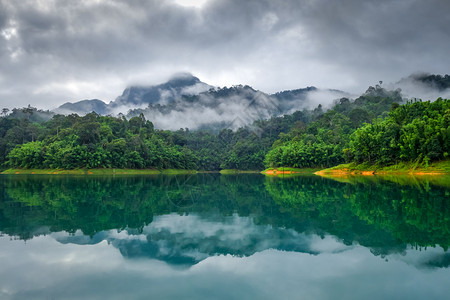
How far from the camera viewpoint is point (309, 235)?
347 inches

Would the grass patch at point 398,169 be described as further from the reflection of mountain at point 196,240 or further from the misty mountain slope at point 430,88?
the misty mountain slope at point 430,88

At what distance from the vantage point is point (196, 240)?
836cm

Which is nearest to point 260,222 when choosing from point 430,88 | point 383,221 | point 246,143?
point 383,221

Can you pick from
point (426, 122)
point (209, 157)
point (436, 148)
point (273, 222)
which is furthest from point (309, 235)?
point (209, 157)

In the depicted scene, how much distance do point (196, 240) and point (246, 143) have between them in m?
122

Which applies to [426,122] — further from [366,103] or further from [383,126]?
[366,103]

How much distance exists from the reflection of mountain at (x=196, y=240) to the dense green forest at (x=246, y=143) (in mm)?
45408

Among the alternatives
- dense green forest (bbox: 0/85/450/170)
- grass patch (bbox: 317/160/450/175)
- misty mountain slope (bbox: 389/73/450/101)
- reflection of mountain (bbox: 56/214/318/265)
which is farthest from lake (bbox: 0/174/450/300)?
misty mountain slope (bbox: 389/73/450/101)

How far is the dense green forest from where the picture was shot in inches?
1967

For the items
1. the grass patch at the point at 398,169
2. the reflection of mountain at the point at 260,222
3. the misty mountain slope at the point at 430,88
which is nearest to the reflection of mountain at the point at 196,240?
the reflection of mountain at the point at 260,222

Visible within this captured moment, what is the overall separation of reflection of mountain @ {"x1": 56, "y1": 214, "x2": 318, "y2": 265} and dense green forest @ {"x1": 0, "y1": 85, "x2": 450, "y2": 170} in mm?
45408

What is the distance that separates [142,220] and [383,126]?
56.0m

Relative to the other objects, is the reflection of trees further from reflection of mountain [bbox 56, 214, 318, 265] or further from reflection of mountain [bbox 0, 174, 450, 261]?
reflection of mountain [bbox 56, 214, 318, 265]

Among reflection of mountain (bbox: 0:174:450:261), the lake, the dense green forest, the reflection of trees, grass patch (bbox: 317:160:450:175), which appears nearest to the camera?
the lake
